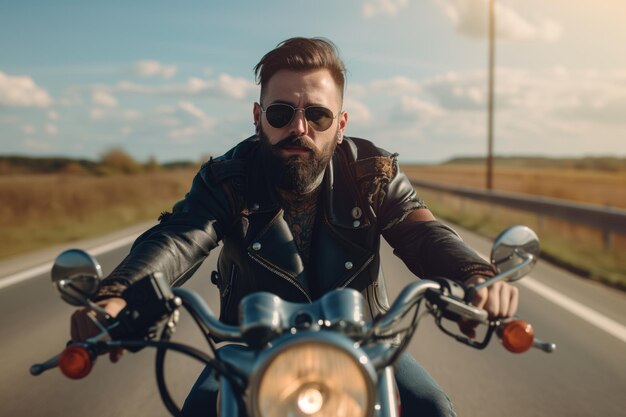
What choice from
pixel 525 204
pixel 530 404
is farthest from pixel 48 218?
pixel 530 404

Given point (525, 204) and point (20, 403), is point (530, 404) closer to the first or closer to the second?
point (20, 403)

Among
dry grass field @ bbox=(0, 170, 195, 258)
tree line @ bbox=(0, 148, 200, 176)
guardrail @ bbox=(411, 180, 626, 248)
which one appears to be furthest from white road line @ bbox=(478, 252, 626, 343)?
tree line @ bbox=(0, 148, 200, 176)

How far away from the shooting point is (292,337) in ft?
5.17

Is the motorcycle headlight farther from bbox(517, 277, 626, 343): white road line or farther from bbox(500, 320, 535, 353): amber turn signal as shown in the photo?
bbox(517, 277, 626, 343): white road line

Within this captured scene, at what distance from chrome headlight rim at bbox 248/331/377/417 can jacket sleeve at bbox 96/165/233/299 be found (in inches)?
36.1

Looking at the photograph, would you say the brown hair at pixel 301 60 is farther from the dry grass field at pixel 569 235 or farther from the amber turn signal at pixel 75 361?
the dry grass field at pixel 569 235

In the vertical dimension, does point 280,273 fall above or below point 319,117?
below

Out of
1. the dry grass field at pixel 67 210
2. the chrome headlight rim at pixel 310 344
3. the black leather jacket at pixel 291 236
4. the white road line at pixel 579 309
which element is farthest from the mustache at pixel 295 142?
the dry grass field at pixel 67 210

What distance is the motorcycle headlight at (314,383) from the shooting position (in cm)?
156

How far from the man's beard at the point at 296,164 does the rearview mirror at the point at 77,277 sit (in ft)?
3.77

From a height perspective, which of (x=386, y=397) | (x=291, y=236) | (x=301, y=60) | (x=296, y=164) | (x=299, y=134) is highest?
(x=301, y=60)

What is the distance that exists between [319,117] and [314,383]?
4.88 ft

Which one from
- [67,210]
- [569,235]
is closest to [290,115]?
[569,235]

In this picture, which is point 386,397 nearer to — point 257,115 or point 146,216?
point 257,115
